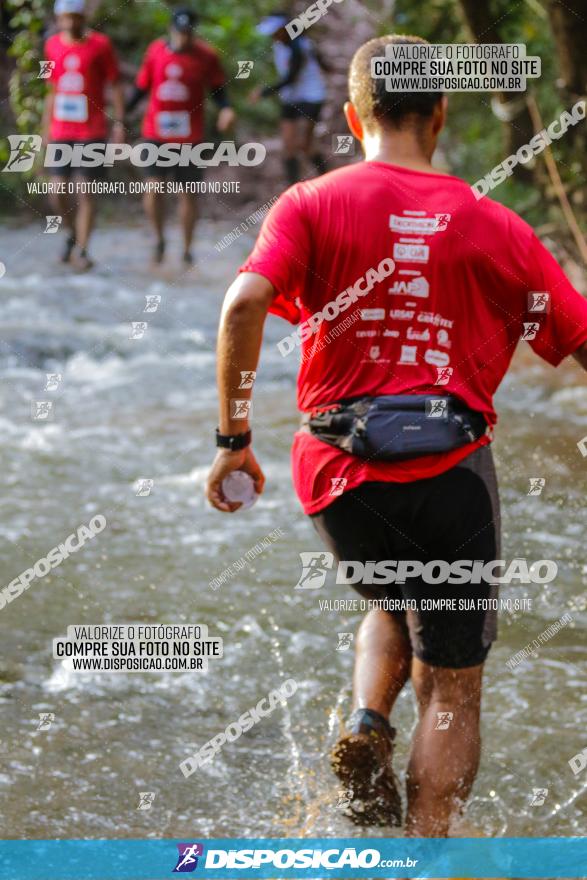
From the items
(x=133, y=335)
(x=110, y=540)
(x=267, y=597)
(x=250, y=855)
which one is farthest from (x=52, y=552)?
(x=133, y=335)

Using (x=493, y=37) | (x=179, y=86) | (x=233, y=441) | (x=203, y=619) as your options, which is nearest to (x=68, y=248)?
(x=179, y=86)

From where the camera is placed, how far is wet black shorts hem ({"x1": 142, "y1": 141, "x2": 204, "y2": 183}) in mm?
11492

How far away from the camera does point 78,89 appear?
10.6 meters

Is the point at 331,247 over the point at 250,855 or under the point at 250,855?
over

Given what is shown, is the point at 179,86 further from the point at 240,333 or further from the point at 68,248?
the point at 240,333

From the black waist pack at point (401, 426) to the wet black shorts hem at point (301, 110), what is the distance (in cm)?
948

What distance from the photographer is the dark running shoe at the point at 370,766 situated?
3.20 meters

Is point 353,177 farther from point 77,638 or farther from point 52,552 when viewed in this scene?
point 52,552

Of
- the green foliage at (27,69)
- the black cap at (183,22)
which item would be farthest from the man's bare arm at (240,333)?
the black cap at (183,22)

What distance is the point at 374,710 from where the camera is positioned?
131 inches

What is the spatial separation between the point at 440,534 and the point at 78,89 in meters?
8.44

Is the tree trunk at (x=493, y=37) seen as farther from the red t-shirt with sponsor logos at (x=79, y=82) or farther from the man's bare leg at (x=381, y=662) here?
the man's bare leg at (x=381, y=662)

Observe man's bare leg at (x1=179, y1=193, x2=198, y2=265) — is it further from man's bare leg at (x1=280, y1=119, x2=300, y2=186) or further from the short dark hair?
the short dark hair

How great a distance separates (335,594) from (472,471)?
7.15ft
